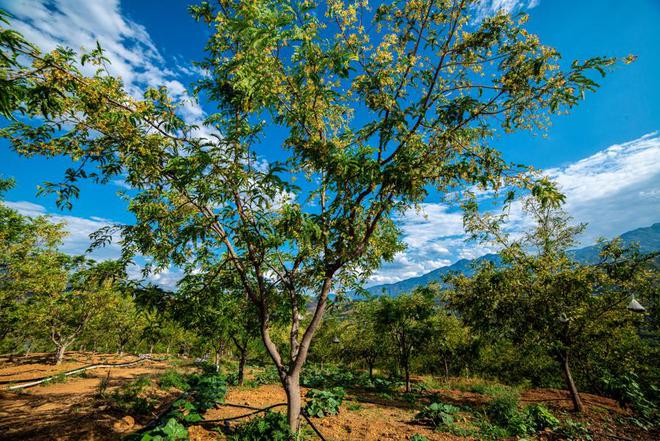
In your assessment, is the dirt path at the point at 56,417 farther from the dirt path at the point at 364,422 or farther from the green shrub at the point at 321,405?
the green shrub at the point at 321,405

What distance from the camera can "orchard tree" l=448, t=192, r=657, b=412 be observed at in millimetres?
10875

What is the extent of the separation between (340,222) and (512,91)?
3701mm

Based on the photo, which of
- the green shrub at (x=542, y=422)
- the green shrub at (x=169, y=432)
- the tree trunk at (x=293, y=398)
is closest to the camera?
the tree trunk at (x=293, y=398)

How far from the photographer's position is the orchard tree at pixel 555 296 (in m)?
10.9

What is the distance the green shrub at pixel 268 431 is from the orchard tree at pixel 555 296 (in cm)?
971

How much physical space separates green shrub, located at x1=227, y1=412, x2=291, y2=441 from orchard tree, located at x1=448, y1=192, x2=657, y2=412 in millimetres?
9714

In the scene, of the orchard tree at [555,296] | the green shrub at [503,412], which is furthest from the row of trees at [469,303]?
the green shrub at [503,412]

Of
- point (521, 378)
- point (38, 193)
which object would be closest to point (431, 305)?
point (38, 193)

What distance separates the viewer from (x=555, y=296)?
35.8 feet

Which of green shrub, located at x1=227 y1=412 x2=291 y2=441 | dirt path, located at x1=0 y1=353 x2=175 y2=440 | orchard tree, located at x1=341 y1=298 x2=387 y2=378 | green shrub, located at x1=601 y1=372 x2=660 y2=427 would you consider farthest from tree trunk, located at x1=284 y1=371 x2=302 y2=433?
green shrub, located at x1=601 y1=372 x2=660 y2=427

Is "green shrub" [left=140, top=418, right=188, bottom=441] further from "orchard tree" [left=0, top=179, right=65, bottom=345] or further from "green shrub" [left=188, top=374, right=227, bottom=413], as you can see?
"orchard tree" [left=0, top=179, right=65, bottom=345]

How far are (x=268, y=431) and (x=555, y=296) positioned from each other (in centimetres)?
1187

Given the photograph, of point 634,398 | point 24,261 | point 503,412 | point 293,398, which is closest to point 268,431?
point 293,398

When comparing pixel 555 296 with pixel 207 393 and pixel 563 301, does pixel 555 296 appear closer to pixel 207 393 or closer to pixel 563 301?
pixel 563 301
